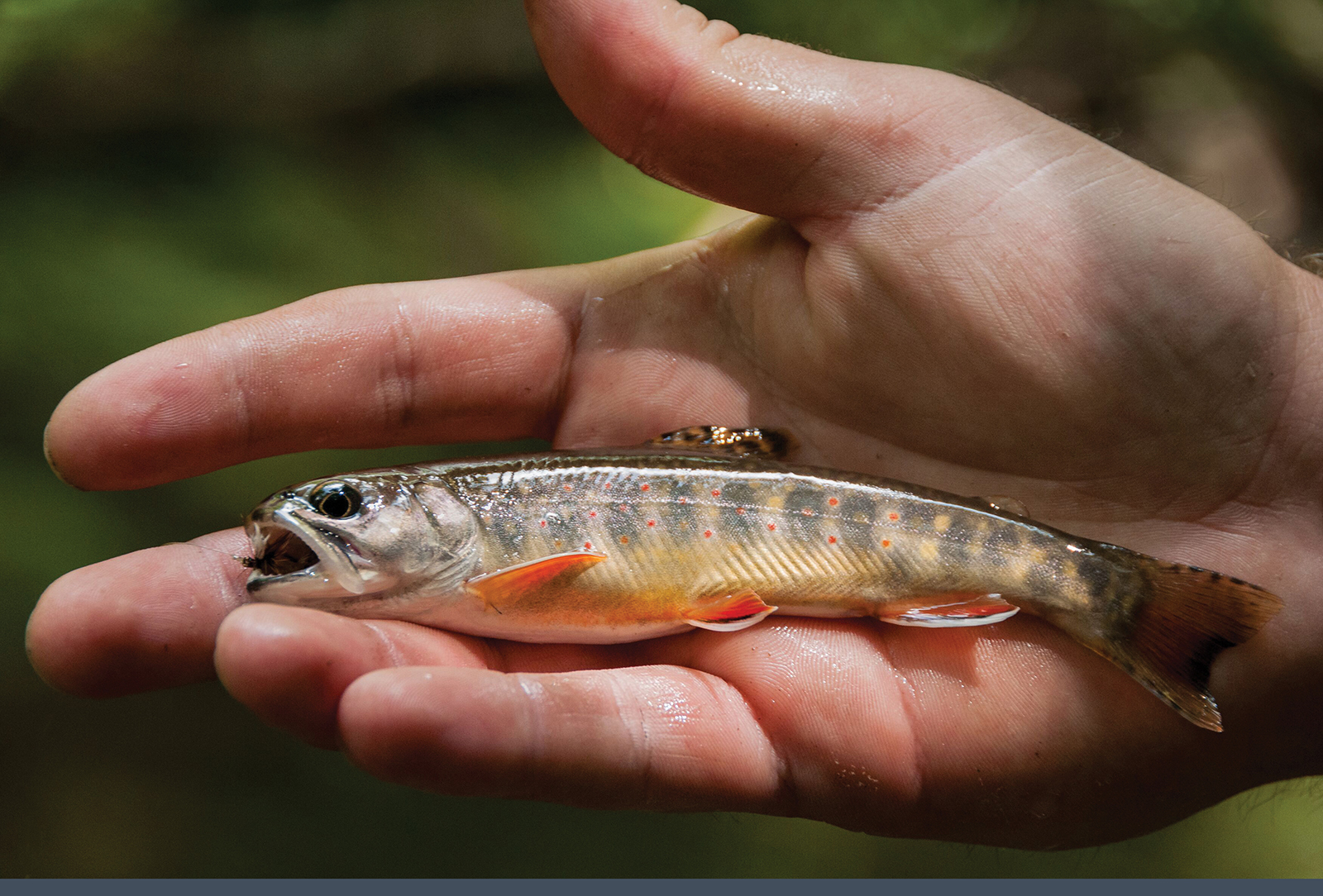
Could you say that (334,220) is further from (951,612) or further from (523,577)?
(951,612)

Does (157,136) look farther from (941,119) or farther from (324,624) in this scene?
(941,119)

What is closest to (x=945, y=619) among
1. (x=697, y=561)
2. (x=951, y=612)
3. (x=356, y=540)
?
(x=951, y=612)

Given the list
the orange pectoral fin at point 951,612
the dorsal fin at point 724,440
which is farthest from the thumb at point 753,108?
the orange pectoral fin at point 951,612

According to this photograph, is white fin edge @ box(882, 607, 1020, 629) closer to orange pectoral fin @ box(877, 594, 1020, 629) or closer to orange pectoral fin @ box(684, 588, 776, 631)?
orange pectoral fin @ box(877, 594, 1020, 629)

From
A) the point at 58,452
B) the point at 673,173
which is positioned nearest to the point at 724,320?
the point at 673,173

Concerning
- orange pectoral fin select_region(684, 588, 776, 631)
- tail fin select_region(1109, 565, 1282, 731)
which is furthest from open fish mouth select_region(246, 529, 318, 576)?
tail fin select_region(1109, 565, 1282, 731)

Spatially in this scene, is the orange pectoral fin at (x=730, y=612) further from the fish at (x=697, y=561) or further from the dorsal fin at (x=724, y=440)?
the dorsal fin at (x=724, y=440)
